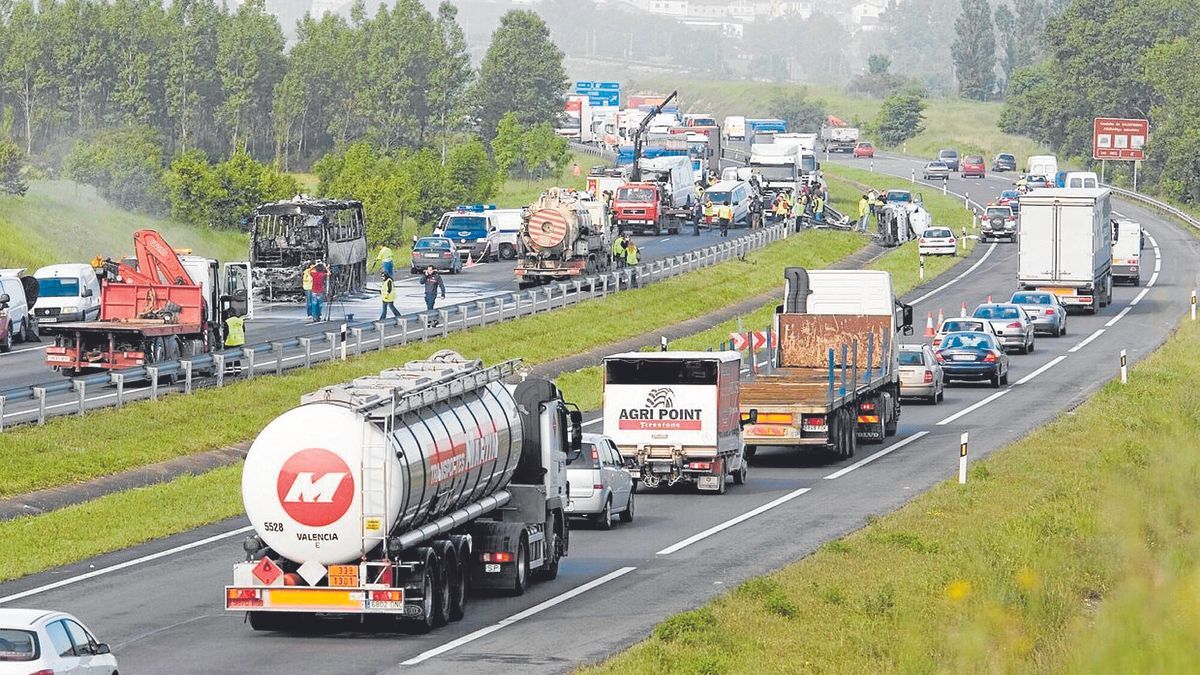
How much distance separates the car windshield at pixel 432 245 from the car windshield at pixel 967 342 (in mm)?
28112

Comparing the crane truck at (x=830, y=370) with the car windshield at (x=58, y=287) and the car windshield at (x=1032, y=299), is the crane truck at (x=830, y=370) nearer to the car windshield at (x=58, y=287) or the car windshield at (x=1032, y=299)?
the car windshield at (x=1032, y=299)

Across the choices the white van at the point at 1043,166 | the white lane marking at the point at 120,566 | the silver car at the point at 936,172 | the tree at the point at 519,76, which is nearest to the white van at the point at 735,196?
the white van at the point at 1043,166

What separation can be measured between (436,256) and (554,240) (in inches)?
314

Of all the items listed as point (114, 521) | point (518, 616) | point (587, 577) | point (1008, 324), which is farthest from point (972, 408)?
point (518, 616)

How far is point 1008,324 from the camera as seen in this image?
2341 inches

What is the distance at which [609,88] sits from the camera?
174 meters

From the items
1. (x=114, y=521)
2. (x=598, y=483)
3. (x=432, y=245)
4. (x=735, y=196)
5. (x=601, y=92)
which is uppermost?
(x=601, y=92)

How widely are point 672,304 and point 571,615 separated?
45685mm

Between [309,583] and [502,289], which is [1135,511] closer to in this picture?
[309,583]

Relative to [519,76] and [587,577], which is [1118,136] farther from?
[587,577]

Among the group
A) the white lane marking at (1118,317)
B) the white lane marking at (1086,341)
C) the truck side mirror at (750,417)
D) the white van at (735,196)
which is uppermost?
the white van at (735,196)

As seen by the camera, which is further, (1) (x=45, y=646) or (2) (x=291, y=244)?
(2) (x=291, y=244)

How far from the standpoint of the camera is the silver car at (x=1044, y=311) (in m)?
64.8

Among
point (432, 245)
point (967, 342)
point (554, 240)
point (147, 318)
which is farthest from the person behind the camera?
point (432, 245)
